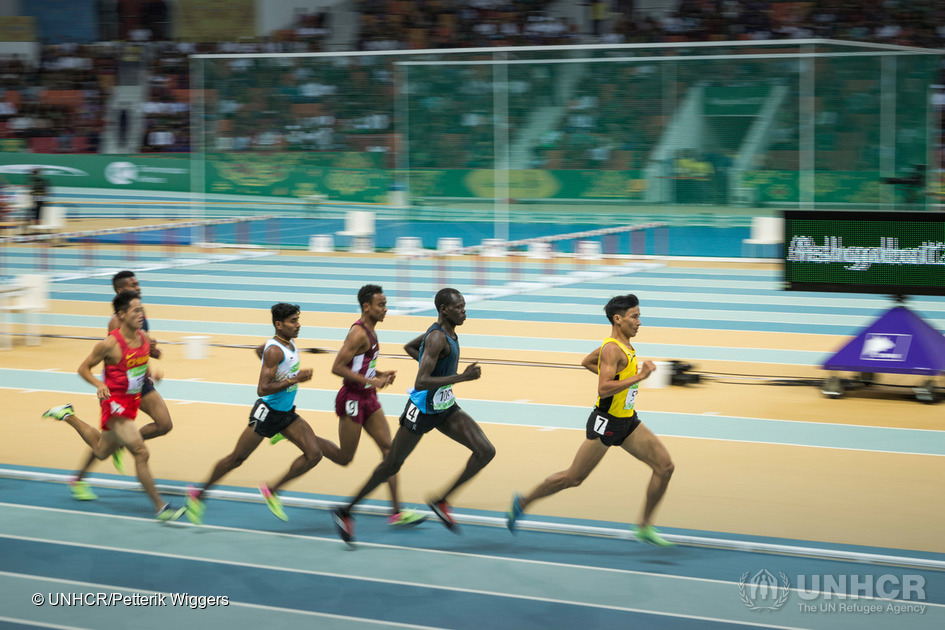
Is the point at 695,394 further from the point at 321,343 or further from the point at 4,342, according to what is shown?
the point at 4,342

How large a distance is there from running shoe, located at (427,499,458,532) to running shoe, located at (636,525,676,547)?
1141 millimetres

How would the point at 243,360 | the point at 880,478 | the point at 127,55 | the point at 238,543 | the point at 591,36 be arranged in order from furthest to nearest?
the point at 127,55 → the point at 591,36 → the point at 243,360 → the point at 880,478 → the point at 238,543

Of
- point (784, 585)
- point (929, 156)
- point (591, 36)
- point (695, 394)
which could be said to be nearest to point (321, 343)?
point (695, 394)

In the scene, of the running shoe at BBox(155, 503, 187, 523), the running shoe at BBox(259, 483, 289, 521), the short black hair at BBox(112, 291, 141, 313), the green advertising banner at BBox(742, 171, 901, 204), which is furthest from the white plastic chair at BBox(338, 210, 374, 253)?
the running shoe at BBox(259, 483, 289, 521)

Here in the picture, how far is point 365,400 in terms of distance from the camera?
7.76 metres

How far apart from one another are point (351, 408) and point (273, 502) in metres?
0.77

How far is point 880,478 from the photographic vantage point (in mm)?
8992

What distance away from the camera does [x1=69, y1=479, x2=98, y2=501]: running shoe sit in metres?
8.40

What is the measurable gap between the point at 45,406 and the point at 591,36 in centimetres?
2681

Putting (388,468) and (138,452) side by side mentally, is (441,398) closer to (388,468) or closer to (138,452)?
(388,468)

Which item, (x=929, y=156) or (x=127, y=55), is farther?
(x=127, y=55)

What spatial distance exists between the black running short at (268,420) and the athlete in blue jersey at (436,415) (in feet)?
2.12

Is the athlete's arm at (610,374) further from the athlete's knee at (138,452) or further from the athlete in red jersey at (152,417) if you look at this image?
the athlete in red jersey at (152,417)

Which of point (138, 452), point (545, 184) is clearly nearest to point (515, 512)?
point (138, 452)
